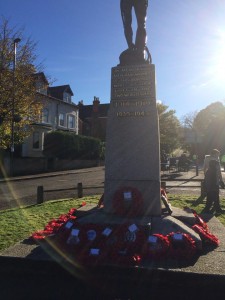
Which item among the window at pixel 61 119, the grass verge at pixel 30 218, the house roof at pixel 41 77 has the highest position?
the house roof at pixel 41 77

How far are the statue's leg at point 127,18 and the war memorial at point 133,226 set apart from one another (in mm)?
20

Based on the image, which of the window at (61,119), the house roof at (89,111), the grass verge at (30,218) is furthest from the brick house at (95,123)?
the grass verge at (30,218)

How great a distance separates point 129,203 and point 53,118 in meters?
38.0

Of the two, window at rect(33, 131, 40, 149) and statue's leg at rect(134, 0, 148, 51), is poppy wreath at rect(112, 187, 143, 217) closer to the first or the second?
statue's leg at rect(134, 0, 148, 51)

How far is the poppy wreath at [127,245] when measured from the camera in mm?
5020

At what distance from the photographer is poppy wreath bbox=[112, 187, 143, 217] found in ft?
22.1

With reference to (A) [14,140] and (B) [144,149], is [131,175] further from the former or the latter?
(A) [14,140]

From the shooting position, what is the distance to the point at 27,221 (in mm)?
8180

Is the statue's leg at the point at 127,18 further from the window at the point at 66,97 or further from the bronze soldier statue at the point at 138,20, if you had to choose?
the window at the point at 66,97

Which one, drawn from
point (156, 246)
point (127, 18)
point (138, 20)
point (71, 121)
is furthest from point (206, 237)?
point (71, 121)

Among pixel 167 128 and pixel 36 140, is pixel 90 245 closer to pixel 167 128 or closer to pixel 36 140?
pixel 36 140

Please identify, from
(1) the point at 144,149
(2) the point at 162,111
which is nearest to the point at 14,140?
(1) the point at 144,149

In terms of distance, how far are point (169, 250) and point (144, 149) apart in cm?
229

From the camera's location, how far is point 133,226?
5.69m
